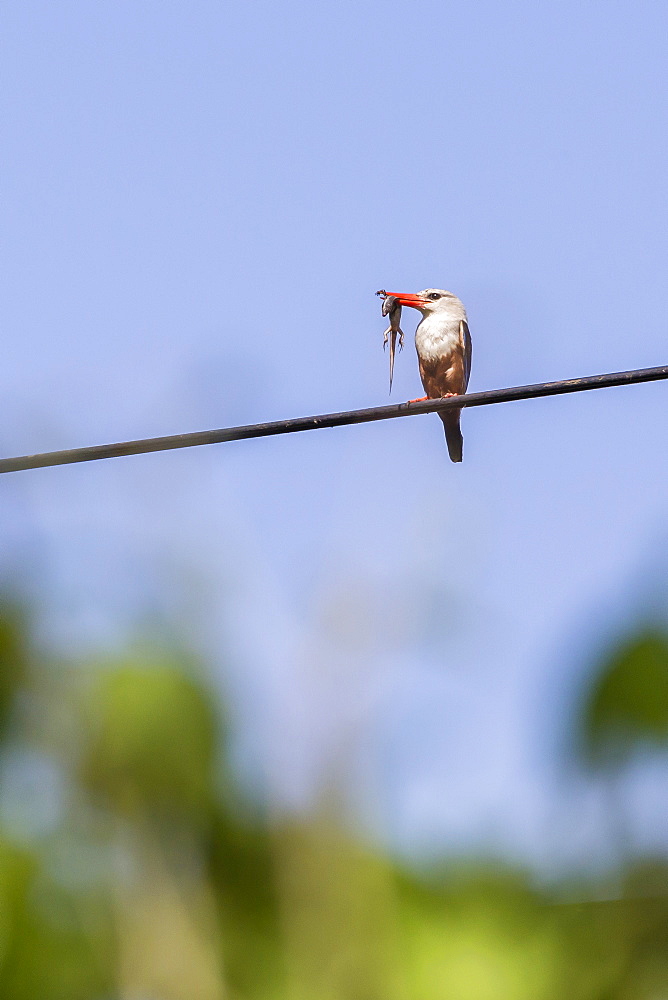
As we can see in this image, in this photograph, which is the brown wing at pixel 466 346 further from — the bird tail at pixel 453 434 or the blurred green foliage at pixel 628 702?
the blurred green foliage at pixel 628 702

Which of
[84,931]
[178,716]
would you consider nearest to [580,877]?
[84,931]

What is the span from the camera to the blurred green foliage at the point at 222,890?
1.68 m

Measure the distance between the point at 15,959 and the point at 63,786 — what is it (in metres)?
3.96

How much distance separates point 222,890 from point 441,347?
5.19 m

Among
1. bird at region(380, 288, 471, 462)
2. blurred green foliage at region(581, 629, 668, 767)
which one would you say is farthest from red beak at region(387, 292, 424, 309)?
blurred green foliage at region(581, 629, 668, 767)

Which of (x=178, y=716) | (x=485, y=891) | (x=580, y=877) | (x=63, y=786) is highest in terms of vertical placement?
(x=63, y=786)

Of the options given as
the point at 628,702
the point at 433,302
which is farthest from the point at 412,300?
the point at 628,702

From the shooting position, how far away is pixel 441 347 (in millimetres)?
8828

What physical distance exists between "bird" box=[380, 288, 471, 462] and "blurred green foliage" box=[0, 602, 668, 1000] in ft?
9.74

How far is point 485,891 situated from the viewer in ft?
23.6

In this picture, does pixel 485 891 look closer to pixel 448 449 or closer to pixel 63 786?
pixel 448 449

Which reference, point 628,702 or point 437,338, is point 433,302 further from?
point 628,702

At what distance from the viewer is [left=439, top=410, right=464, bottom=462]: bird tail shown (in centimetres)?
844

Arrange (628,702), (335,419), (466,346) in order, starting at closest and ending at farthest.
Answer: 1. (335,419)
2. (628,702)
3. (466,346)
